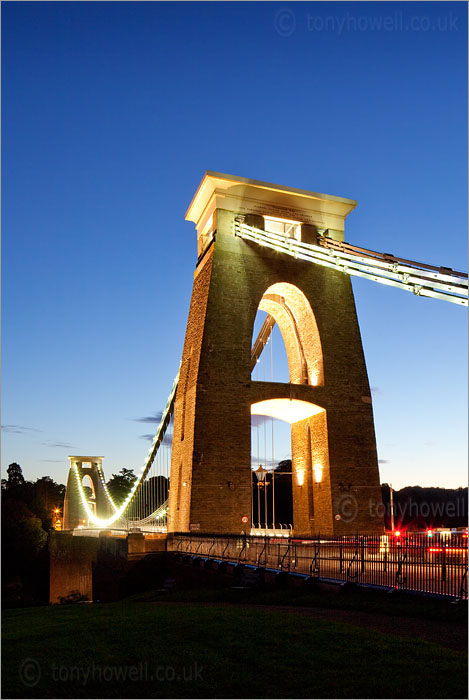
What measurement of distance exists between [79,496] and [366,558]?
213 ft

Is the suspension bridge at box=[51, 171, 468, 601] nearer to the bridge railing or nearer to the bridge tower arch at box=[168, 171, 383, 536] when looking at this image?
the bridge tower arch at box=[168, 171, 383, 536]

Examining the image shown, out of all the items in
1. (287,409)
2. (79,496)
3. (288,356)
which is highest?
(288,356)

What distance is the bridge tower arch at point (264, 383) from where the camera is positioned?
86.6ft

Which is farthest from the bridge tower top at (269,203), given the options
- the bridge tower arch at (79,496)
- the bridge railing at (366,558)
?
the bridge tower arch at (79,496)

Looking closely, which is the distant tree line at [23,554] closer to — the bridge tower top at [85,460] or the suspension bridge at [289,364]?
the bridge tower top at [85,460]

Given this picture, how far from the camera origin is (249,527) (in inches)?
1015

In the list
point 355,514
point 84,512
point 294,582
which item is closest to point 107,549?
point 355,514

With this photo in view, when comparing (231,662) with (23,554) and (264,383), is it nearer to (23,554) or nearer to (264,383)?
(264,383)

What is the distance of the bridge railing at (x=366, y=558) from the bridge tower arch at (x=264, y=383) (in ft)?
14.2

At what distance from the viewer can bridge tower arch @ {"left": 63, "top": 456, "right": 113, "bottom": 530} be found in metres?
72.8

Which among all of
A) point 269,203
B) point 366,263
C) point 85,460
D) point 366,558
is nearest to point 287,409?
point 366,263

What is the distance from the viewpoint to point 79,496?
75.2m

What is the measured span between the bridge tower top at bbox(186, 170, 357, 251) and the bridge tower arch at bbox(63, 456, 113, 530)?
44.4 meters

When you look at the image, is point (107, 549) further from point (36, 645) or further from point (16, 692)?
point (16, 692)
